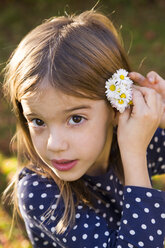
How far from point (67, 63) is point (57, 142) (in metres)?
0.42

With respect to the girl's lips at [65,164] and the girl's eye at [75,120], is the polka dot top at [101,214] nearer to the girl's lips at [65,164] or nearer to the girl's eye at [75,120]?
the girl's lips at [65,164]

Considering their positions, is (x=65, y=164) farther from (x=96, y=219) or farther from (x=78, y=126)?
(x=96, y=219)

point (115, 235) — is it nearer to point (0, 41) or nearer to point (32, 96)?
point (32, 96)

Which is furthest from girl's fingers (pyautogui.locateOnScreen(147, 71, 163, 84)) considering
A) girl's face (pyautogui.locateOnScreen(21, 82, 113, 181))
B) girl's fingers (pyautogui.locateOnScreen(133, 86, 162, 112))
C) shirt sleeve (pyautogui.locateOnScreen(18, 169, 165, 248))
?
shirt sleeve (pyautogui.locateOnScreen(18, 169, 165, 248))

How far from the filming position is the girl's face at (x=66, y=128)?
6.92 feet

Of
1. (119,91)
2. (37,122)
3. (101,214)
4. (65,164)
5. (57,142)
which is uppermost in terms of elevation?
(119,91)

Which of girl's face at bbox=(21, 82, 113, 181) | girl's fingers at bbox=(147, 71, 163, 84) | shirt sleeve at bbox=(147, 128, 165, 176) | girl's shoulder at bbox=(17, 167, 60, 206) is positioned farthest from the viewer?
shirt sleeve at bbox=(147, 128, 165, 176)

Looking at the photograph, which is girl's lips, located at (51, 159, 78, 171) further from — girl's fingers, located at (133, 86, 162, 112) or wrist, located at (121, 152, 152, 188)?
girl's fingers, located at (133, 86, 162, 112)

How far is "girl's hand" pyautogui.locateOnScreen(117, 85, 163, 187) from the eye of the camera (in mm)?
2256

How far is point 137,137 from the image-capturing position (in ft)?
7.42

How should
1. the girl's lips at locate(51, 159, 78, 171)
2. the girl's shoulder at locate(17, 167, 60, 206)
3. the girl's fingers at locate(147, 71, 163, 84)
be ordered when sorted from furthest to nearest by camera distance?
the girl's fingers at locate(147, 71, 163, 84), the girl's shoulder at locate(17, 167, 60, 206), the girl's lips at locate(51, 159, 78, 171)

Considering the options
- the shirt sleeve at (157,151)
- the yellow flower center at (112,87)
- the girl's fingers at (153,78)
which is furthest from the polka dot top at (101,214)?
the girl's fingers at (153,78)

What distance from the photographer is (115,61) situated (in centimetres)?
237

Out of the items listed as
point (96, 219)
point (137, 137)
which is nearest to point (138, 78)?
point (137, 137)
